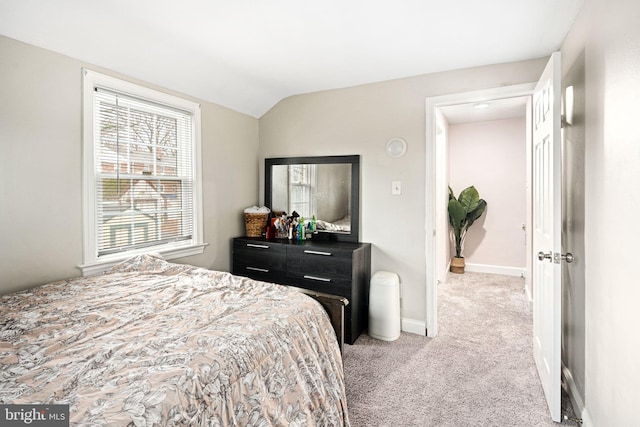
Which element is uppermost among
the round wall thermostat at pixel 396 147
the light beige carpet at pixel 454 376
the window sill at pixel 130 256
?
the round wall thermostat at pixel 396 147

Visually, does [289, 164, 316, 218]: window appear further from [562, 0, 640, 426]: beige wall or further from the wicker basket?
[562, 0, 640, 426]: beige wall

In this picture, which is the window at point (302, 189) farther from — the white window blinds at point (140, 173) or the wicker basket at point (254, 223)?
the white window blinds at point (140, 173)

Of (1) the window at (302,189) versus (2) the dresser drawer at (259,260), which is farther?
(1) the window at (302,189)

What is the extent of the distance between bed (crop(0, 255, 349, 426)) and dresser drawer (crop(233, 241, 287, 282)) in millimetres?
1072

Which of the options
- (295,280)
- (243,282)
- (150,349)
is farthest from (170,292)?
(295,280)

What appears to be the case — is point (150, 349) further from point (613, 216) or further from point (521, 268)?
point (521, 268)

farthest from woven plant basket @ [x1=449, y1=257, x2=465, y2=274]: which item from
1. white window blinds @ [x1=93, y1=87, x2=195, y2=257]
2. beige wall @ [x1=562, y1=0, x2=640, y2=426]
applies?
white window blinds @ [x1=93, y1=87, x2=195, y2=257]

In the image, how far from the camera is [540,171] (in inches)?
90.6

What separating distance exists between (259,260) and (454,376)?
1.96 m

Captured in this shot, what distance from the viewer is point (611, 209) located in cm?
145

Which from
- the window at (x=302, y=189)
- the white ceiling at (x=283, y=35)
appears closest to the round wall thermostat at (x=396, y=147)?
the white ceiling at (x=283, y=35)

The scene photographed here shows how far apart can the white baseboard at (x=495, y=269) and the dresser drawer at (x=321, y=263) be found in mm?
3453

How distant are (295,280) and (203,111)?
1.83 metres

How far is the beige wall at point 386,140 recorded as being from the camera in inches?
120
